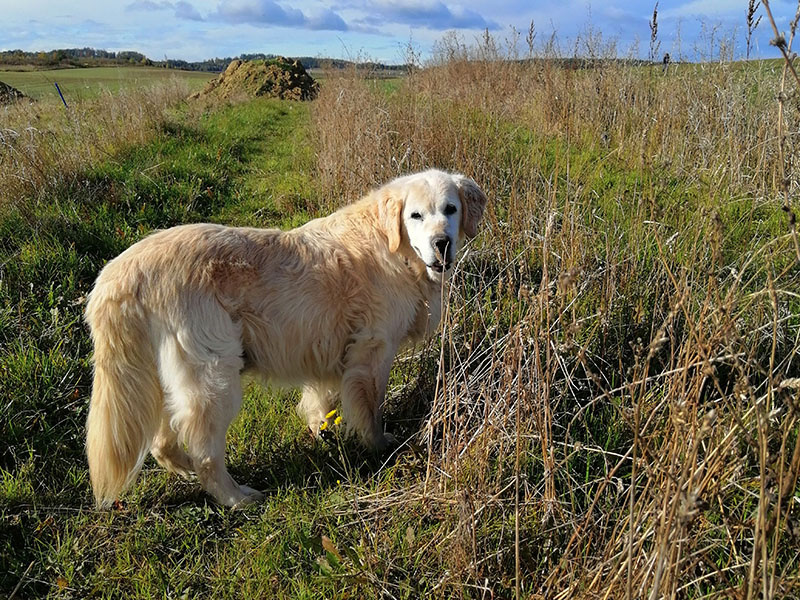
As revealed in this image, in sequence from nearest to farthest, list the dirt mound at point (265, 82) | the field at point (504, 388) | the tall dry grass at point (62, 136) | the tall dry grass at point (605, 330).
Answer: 1. the tall dry grass at point (605, 330)
2. the field at point (504, 388)
3. the tall dry grass at point (62, 136)
4. the dirt mound at point (265, 82)

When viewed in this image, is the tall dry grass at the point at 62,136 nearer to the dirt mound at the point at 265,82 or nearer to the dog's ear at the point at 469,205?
the dog's ear at the point at 469,205

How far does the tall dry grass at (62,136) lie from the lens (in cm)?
506

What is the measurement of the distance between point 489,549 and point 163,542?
137 centimetres

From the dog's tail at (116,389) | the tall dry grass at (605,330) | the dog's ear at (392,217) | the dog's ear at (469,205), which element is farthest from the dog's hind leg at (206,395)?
the dog's ear at (469,205)

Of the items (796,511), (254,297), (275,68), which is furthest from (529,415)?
(275,68)

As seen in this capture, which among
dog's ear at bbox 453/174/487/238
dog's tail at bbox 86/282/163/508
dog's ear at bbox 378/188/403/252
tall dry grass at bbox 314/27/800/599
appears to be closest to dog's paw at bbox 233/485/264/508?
dog's tail at bbox 86/282/163/508

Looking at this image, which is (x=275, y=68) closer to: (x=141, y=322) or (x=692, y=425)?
(x=141, y=322)

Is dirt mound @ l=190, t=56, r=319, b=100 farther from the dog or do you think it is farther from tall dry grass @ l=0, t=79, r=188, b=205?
the dog

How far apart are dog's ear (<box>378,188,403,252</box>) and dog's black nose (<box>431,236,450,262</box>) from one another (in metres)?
→ 0.25

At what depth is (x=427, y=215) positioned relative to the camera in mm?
2855

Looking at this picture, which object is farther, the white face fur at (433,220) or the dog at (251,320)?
the white face fur at (433,220)

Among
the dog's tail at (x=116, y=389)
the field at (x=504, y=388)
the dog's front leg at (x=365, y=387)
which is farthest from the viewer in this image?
the dog's front leg at (x=365, y=387)

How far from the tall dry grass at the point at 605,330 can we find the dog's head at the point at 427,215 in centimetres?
29

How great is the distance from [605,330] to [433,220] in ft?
3.83
